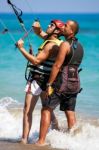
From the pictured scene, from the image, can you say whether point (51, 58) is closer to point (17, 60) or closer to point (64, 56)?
point (64, 56)

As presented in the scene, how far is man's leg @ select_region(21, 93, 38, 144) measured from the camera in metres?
6.94

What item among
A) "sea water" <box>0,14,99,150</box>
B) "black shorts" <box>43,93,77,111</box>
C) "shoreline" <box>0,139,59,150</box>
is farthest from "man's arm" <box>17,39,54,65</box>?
"shoreline" <box>0,139,59,150</box>

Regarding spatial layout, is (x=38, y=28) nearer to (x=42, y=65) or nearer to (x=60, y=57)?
(x=42, y=65)

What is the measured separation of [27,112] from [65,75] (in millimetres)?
700

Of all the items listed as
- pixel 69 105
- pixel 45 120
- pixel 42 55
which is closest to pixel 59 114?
pixel 69 105

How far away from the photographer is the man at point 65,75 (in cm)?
659

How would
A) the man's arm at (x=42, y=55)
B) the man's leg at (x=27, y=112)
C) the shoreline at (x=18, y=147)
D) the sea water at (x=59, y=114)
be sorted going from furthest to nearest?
1. the sea water at (x=59, y=114)
2. the man's leg at (x=27, y=112)
3. the shoreline at (x=18, y=147)
4. the man's arm at (x=42, y=55)

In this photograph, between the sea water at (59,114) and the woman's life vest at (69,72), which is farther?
the sea water at (59,114)

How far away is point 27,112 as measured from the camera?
23.0 ft

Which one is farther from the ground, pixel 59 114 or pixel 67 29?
pixel 67 29

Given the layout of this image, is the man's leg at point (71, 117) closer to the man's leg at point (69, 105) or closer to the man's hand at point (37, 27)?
the man's leg at point (69, 105)

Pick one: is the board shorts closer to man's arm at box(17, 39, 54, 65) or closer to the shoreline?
man's arm at box(17, 39, 54, 65)

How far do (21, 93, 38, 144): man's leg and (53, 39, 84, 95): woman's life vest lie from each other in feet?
1.26

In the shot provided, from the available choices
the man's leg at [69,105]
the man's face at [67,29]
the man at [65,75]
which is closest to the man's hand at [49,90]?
the man at [65,75]
